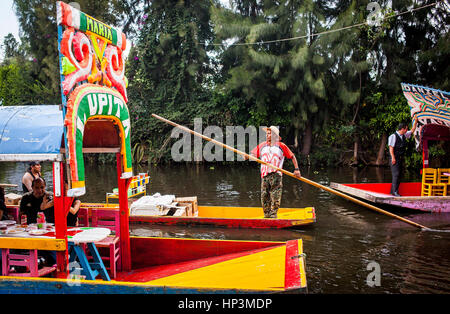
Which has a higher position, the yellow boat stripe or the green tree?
the green tree

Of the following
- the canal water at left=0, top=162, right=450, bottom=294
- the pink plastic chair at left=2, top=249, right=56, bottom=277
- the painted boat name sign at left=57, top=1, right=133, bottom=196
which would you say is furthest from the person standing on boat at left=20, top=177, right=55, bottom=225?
the canal water at left=0, top=162, right=450, bottom=294

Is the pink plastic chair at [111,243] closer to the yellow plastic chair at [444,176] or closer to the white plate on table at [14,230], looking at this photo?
the white plate on table at [14,230]

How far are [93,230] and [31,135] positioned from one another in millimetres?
1258

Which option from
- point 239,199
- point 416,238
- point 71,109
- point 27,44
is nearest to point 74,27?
point 71,109

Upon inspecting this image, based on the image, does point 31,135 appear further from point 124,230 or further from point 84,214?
point 84,214

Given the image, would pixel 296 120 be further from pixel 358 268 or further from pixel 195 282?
pixel 195 282

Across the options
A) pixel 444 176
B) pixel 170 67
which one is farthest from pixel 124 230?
pixel 170 67

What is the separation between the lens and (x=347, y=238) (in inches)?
305

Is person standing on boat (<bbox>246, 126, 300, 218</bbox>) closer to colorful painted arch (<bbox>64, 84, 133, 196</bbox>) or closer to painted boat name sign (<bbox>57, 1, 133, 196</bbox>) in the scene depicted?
painted boat name sign (<bbox>57, 1, 133, 196</bbox>)

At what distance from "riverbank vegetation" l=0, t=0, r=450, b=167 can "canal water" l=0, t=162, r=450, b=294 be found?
6.71 meters

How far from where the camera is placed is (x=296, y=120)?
20375 mm

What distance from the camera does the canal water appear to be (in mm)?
5555

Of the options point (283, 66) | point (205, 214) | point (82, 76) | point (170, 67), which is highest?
point (170, 67)

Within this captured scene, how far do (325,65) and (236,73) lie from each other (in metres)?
4.41
